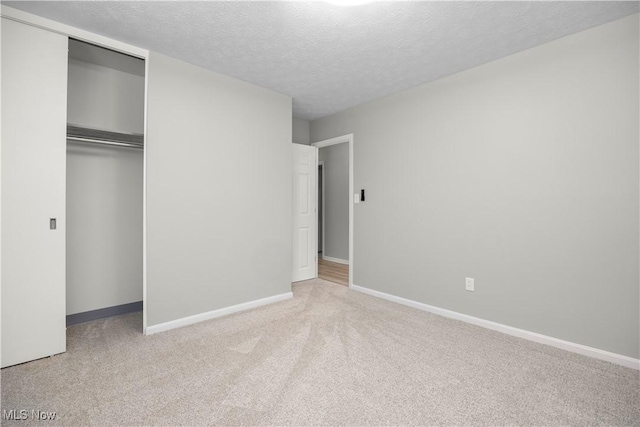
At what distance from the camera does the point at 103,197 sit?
10.1 ft

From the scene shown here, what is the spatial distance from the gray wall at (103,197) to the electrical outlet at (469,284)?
3.40 metres

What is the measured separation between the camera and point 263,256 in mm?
3543

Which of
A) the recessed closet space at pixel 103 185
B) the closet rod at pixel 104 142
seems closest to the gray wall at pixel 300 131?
the recessed closet space at pixel 103 185

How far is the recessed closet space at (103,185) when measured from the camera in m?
2.89

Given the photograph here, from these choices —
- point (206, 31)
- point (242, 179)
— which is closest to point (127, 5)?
point (206, 31)

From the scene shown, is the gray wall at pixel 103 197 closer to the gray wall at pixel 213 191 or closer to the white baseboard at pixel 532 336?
the gray wall at pixel 213 191

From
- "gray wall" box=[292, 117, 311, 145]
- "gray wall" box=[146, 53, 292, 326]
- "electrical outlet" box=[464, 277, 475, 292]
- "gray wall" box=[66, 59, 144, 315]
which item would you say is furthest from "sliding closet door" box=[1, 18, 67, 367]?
"electrical outlet" box=[464, 277, 475, 292]

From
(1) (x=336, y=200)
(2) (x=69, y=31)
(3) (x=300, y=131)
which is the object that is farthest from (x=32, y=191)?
(1) (x=336, y=200)

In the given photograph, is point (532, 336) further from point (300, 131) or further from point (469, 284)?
point (300, 131)

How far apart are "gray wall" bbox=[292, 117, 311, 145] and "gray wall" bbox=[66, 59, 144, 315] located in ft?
6.82

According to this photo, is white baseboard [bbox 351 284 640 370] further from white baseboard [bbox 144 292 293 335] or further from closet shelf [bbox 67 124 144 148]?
closet shelf [bbox 67 124 144 148]

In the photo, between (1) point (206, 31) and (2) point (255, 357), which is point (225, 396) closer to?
(2) point (255, 357)

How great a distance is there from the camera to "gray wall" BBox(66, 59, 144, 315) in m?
2.92

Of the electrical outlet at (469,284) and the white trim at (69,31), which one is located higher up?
the white trim at (69,31)
